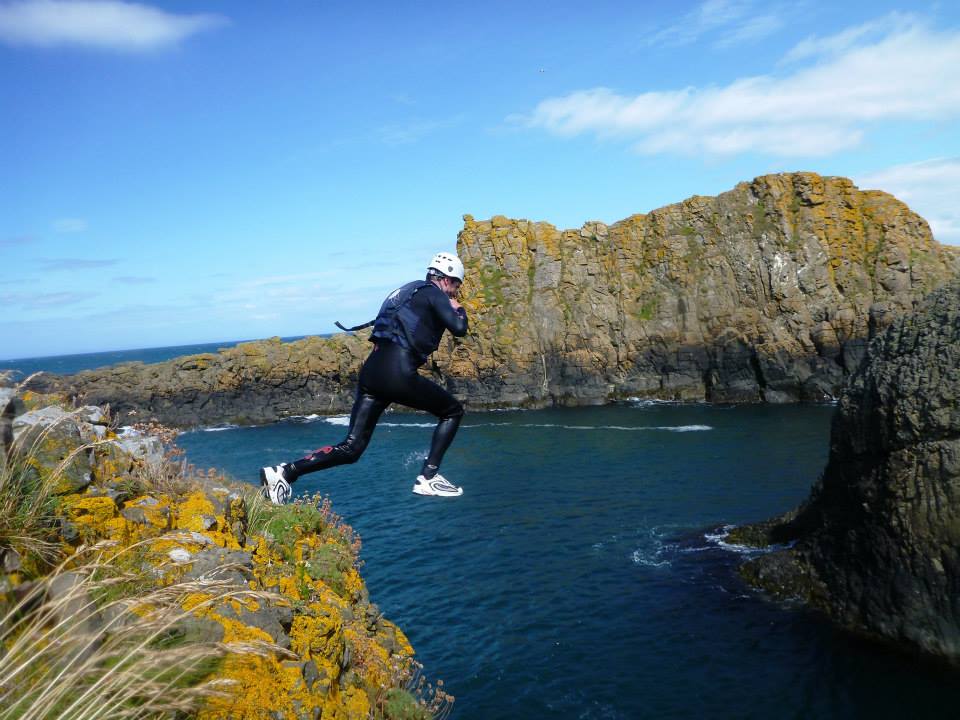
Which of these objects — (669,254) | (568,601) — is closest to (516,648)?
(568,601)

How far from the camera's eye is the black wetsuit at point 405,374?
697cm

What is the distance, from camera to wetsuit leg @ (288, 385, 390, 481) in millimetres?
7301

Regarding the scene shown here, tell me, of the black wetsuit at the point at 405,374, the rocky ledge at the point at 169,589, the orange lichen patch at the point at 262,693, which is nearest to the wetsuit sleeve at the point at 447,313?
the black wetsuit at the point at 405,374

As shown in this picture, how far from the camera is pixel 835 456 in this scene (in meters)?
23.2

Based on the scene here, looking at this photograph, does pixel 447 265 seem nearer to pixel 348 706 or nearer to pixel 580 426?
pixel 348 706

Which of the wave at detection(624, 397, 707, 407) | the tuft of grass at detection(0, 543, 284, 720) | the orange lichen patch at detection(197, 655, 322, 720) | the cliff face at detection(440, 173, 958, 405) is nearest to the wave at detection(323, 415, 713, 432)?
the cliff face at detection(440, 173, 958, 405)

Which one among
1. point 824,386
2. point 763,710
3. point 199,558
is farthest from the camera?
point 824,386

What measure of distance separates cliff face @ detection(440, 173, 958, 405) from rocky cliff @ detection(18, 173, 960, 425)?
0.54 feet

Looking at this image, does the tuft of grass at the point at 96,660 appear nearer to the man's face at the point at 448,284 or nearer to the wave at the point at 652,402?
the man's face at the point at 448,284

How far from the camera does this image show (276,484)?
7.43 m

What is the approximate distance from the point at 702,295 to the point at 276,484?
73377mm

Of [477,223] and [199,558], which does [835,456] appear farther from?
[477,223]

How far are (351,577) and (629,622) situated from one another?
16.4 m

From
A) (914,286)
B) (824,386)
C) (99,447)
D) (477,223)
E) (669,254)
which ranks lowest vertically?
(824,386)
